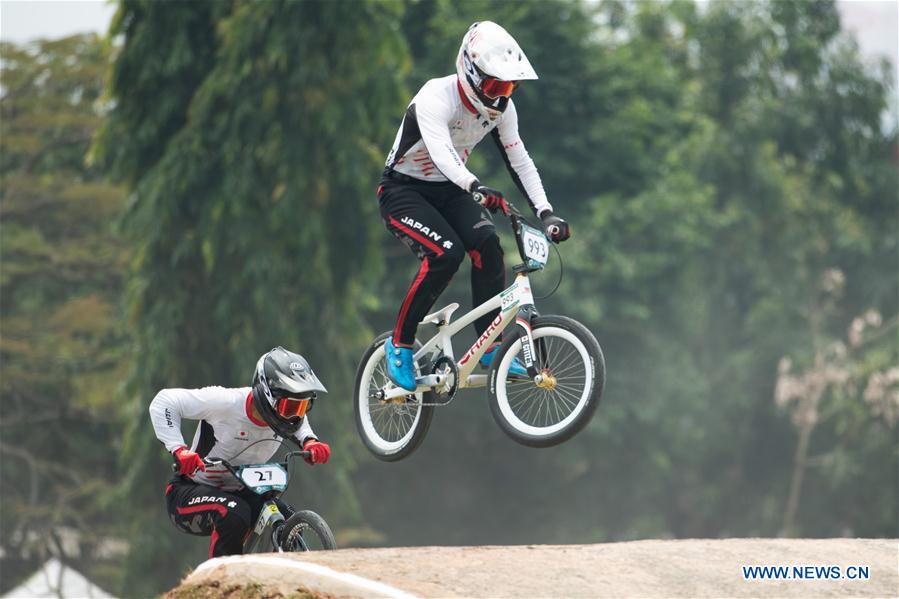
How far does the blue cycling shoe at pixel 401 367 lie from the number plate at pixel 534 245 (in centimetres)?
131

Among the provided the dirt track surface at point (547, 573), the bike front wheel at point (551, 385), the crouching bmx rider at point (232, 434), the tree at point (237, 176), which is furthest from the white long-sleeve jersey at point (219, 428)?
the tree at point (237, 176)

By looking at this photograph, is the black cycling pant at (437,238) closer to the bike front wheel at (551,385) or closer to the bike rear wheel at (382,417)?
the bike front wheel at (551,385)

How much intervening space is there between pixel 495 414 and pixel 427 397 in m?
0.62

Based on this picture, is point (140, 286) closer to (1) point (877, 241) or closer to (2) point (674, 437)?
(2) point (674, 437)

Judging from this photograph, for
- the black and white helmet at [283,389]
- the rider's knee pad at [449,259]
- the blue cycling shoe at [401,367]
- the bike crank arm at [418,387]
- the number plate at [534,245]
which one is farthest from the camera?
the blue cycling shoe at [401,367]

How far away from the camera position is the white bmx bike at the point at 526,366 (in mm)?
9422

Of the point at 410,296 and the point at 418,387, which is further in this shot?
the point at 418,387

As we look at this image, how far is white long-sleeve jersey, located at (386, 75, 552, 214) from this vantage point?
9.46 m

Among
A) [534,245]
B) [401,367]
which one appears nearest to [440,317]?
[401,367]

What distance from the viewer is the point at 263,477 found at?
363 inches

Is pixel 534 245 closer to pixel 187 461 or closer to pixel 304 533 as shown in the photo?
pixel 304 533

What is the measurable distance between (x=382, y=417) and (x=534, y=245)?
7.72ft

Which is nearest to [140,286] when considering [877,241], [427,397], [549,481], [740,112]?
[427,397]

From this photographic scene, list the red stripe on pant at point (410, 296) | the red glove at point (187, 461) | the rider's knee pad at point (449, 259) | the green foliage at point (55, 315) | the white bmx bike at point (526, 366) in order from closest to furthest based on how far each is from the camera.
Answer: the red glove at point (187, 461)
the white bmx bike at point (526, 366)
the rider's knee pad at point (449, 259)
the red stripe on pant at point (410, 296)
the green foliage at point (55, 315)
